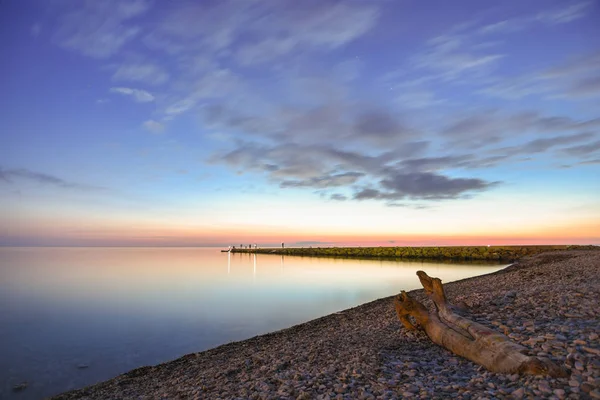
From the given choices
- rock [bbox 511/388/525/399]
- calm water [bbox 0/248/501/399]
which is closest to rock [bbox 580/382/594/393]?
rock [bbox 511/388/525/399]

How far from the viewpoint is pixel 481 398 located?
18.3 feet

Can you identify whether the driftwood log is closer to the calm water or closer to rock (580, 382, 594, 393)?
rock (580, 382, 594, 393)

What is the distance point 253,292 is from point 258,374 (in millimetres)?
28680

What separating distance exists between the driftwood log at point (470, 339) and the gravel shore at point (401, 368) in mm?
210

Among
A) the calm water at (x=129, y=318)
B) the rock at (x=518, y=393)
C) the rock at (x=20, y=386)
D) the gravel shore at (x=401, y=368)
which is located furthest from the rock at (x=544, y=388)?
the rock at (x=20, y=386)

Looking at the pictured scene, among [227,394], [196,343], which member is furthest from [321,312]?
[227,394]

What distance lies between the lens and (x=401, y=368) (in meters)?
7.79

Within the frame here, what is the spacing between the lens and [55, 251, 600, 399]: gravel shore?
19.7ft

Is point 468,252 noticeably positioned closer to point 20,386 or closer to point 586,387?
point 586,387

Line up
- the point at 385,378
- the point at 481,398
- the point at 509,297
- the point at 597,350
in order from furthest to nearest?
the point at 509,297 < the point at 385,378 < the point at 597,350 < the point at 481,398

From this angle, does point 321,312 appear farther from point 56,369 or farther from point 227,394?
point 227,394

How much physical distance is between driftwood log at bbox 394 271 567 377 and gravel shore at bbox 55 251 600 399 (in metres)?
0.21

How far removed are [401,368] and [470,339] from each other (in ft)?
5.83

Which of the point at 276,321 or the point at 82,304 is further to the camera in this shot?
the point at 82,304
